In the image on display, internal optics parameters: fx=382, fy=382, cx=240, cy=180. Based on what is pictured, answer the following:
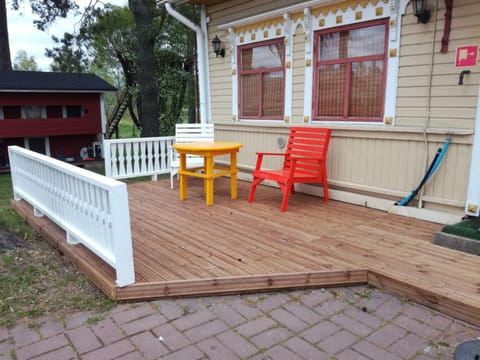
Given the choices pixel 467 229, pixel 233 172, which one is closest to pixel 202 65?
pixel 233 172

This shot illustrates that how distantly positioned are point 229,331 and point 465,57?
289 cm

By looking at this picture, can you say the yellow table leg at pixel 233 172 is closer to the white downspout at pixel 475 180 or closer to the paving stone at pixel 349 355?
the white downspout at pixel 475 180

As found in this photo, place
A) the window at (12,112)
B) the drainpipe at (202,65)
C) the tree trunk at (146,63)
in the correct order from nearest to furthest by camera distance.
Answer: the drainpipe at (202,65), the tree trunk at (146,63), the window at (12,112)

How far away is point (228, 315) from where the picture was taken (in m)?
2.21

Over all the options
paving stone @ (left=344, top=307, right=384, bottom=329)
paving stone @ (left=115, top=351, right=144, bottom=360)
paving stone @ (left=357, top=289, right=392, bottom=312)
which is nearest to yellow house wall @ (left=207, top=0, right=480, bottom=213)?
paving stone @ (left=357, top=289, right=392, bottom=312)

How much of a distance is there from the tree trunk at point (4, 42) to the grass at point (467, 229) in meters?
14.2

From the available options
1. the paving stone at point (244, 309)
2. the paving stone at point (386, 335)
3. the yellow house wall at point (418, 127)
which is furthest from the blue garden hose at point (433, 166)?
the paving stone at point (244, 309)

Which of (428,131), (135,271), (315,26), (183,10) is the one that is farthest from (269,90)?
(183,10)

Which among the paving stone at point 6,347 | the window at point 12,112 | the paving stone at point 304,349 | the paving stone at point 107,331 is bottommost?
the paving stone at point 6,347

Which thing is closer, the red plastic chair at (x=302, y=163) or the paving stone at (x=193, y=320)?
the paving stone at (x=193, y=320)

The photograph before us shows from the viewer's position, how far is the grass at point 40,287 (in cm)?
229

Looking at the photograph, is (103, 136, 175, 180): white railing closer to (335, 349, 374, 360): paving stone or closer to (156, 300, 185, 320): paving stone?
(156, 300, 185, 320): paving stone

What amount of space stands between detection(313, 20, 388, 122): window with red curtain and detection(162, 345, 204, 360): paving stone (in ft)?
9.80

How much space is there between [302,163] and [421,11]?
Answer: 187 cm
